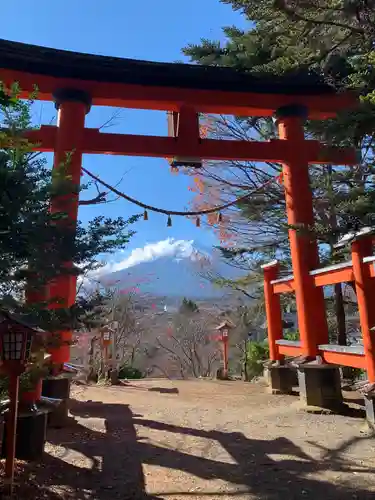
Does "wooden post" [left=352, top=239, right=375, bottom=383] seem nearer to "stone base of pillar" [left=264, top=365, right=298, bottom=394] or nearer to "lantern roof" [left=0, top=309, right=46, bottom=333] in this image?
"stone base of pillar" [left=264, top=365, right=298, bottom=394]

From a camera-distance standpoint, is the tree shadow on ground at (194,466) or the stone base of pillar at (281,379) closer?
the tree shadow on ground at (194,466)

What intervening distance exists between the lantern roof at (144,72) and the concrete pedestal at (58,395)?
4670 millimetres

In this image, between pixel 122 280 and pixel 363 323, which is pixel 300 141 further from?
pixel 122 280

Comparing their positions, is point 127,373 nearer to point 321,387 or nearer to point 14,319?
point 321,387

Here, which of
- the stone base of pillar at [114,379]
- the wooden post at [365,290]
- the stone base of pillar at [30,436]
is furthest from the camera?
the stone base of pillar at [114,379]

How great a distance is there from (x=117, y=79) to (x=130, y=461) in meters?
5.61

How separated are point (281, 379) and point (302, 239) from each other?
2.98 metres

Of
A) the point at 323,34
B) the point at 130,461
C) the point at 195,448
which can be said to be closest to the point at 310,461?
the point at 195,448

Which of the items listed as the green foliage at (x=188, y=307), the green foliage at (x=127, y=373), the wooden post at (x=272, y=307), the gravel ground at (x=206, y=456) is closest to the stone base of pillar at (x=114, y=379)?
the green foliage at (x=127, y=373)

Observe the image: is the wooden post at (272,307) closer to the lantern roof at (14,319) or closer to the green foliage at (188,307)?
the lantern roof at (14,319)

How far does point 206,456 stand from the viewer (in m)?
4.21

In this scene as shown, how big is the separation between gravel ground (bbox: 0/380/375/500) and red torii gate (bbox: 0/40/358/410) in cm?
162

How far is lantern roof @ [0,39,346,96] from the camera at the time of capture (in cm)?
611

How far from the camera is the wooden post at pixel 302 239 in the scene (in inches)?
256
